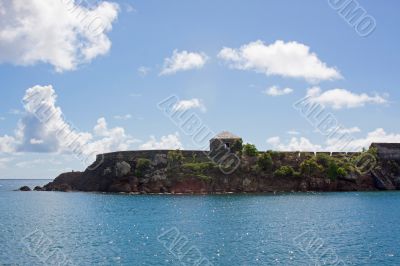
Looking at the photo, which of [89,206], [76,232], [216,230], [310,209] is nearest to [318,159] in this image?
[310,209]

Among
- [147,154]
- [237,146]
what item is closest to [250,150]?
[237,146]

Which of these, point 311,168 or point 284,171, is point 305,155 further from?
point 284,171

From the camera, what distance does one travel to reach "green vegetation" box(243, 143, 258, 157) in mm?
88438

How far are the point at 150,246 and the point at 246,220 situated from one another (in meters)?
15.3

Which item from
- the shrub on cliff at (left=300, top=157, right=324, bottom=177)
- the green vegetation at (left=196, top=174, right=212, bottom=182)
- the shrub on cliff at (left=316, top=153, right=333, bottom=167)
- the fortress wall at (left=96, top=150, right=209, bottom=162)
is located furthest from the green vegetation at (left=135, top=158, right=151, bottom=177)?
the shrub on cliff at (left=316, top=153, right=333, bottom=167)

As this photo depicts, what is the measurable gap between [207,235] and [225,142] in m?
53.5

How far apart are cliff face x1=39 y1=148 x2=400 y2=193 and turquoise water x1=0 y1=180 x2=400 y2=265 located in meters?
25.2

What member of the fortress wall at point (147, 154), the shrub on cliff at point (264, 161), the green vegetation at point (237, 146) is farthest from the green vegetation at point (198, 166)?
the shrub on cliff at point (264, 161)

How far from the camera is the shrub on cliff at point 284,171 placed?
284ft

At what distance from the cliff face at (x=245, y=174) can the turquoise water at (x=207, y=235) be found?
25.2 metres

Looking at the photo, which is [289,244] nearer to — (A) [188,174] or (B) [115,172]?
(A) [188,174]

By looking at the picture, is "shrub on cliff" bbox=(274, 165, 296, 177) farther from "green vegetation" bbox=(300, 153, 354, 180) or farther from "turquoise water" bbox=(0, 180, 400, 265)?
"turquoise water" bbox=(0, 180, 400, 265)

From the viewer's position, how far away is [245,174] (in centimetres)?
8631

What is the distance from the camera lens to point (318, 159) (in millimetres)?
90125
